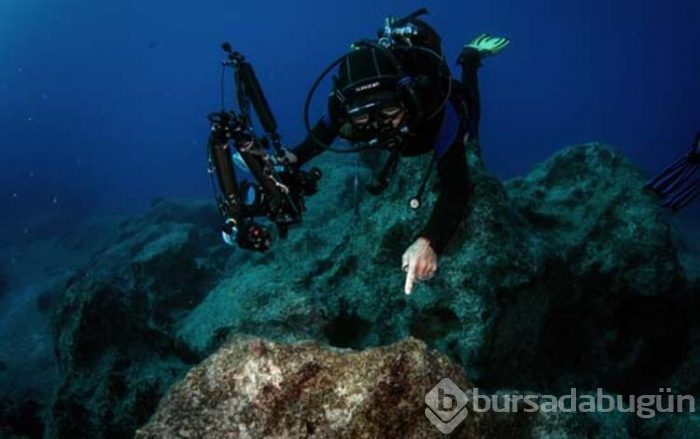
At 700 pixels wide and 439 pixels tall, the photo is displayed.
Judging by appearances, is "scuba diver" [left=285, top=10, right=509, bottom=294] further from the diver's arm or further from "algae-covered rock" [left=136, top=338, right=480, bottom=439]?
"algae-covered rock" [left=136, top=338, right=480, bottom=439]

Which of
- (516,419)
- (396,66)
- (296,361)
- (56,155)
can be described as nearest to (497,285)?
(516,419)

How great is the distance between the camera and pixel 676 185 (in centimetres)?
557

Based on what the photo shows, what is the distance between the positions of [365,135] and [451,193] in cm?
88

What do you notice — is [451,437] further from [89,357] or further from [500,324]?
[89,357]

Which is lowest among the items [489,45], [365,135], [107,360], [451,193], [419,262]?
[107,360]

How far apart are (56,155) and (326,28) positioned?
94.4m

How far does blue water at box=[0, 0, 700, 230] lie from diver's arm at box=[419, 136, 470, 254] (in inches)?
1330

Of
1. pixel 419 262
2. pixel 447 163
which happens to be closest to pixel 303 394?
pixel 419 262

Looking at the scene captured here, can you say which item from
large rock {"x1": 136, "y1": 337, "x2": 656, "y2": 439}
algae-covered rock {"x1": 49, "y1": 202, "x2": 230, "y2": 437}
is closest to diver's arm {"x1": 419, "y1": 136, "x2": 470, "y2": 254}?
large rock {"x1": 136, "y1": 337, "x2": 656, "y2": 439}

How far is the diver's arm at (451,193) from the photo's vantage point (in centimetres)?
384
